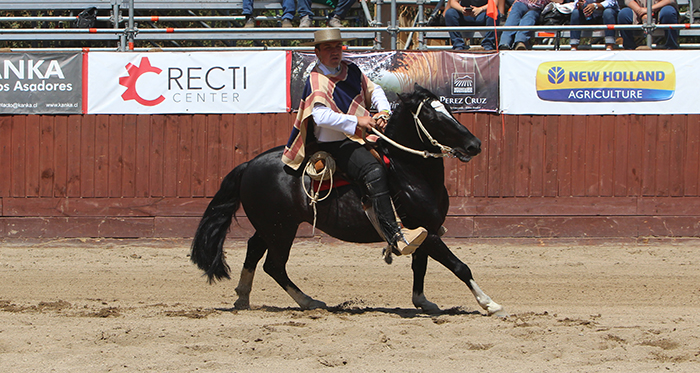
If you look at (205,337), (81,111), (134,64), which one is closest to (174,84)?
(134,64)

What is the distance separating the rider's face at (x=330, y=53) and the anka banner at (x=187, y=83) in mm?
4833

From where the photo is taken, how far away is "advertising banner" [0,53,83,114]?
10844 millimetres

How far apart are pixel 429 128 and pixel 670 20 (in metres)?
6.98

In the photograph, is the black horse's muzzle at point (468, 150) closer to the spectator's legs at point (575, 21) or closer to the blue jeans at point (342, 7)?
the spectator's legs at point (575, 21)

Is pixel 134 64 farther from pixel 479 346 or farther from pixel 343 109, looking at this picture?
pixel 479 346

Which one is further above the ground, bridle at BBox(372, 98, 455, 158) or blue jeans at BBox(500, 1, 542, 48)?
blue jeans at BBox(500, 1, 542, 48)

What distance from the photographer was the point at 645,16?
11070mm

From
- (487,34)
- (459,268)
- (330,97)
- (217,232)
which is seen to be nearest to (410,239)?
(459,268)

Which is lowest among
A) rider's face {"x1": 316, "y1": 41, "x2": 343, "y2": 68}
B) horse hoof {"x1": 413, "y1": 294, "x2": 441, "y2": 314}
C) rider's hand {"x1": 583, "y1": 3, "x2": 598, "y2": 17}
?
horse hoof {"x1": 413, "y1": 294, "x2": 441, "y2": 314}

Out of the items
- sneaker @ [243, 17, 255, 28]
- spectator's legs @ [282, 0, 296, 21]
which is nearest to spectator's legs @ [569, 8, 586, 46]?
spectator's legs @ [282, 0, 296, 21]

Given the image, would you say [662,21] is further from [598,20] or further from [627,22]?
[598,20]

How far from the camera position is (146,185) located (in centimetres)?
1087

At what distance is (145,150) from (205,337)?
644cm

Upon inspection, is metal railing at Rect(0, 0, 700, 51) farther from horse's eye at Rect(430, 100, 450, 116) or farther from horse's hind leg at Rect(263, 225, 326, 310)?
horse's eye at Rect(430, 100, 450, 116)
